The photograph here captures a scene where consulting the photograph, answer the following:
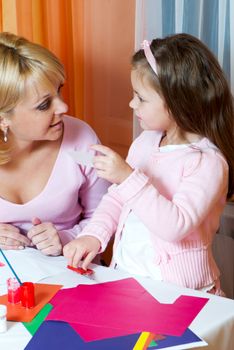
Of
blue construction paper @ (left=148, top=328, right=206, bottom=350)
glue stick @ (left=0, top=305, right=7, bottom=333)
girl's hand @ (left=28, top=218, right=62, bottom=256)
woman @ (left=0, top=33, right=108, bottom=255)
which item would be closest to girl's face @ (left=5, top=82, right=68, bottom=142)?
woman @ (left=0, top=33, right=108, bottom=255)

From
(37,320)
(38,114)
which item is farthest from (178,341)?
(38,114)

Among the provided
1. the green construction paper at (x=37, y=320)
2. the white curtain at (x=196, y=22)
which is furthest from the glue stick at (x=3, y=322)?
the white curtain at (x=196, y=22)

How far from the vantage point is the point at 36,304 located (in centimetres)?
114

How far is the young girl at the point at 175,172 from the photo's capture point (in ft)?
4.06

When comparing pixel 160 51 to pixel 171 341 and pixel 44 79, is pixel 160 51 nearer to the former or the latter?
pixel 44 79

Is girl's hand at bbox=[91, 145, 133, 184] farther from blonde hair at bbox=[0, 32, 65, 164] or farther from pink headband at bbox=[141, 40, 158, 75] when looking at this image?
blonde hair at bbox=[0, 32, 65, 164]

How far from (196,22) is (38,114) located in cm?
61

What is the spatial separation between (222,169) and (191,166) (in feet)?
0.23

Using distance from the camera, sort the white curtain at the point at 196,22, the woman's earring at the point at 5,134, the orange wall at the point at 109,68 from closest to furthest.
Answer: the woman's earring at the point at 5,134
the white curtain at the point at 196,22
the orange wall at the point at 109,68

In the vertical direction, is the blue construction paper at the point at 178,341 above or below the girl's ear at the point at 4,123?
below

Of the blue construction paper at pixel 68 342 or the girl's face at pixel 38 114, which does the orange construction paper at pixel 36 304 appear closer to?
the blue construction paper at pixel 68 342

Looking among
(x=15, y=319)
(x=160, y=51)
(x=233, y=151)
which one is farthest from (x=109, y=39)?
(x=15, y=319)

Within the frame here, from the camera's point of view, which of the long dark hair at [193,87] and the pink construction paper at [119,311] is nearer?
the pink construction paper at [119,311]

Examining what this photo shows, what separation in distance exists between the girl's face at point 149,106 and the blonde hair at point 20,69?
0.85ft
